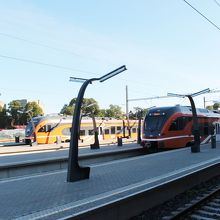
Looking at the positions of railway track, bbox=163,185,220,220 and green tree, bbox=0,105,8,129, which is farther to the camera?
green tree, bbox=0,105,8,129

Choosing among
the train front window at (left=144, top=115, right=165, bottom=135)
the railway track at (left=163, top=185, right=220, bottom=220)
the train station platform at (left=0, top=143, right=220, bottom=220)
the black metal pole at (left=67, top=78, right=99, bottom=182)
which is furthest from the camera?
the train front window at (left=144, top=115, right=165, bottom=135)

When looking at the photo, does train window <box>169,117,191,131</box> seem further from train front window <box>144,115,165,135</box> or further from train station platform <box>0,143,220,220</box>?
train station platform <box>0,143,220,220</box>

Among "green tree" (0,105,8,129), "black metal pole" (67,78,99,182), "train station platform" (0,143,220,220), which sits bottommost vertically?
"train station platform" (0,143,220,220)

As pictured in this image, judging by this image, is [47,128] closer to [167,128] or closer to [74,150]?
[167,128]

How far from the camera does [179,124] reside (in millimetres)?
26156

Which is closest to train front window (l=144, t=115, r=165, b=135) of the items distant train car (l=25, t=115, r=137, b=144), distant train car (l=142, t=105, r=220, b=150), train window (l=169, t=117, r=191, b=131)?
distant train car (l=142, t=105, r=220, b=150)

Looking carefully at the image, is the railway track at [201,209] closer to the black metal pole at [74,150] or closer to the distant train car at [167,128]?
the black metal pole at [74,150]

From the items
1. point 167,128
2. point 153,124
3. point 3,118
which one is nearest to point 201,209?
point 167,128

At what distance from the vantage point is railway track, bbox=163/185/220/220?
8758mm

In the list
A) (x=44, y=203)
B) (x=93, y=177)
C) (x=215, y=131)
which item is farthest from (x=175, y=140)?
(x=44, y=203)

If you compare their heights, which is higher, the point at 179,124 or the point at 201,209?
the point at 179,124

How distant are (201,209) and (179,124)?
1676cm

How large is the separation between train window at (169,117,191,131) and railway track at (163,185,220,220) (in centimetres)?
1455

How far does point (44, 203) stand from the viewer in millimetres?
8047
